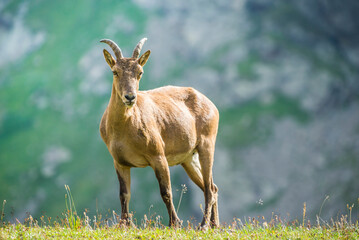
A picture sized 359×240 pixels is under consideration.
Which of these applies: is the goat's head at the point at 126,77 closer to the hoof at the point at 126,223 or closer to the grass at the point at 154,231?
the grass at the point at 154,231

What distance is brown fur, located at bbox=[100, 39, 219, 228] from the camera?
33.0 feet

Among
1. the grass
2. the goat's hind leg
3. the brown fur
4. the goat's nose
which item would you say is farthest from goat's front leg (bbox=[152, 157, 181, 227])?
the goat's nose

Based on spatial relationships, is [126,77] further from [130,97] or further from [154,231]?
[154,231]

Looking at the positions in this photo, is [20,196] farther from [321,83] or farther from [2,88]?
[321,83]

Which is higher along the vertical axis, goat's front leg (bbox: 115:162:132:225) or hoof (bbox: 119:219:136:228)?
goat's front leg (bbox: 115:162:132:225)

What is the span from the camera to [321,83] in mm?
83312

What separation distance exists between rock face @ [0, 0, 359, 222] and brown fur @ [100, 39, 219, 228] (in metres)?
52.5

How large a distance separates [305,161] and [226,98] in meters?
18.0

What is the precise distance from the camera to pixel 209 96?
80.9m

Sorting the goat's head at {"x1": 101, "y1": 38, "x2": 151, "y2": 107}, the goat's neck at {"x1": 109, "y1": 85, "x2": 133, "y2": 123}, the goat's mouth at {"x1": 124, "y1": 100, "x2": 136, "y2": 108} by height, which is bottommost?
the goat's neck at {"x1": 109, "y1": 85, "x2": 133, "y2": 123}

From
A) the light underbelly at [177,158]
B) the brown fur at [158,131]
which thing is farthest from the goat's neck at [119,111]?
the light underbelly at [177,158]

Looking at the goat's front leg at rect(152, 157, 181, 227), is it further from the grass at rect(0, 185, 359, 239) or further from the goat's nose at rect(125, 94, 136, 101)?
the goat's nose at rect(125, 94, 136, 101)

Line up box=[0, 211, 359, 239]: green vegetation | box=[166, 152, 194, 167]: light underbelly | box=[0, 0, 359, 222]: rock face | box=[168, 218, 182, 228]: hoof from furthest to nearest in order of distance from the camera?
1. box=[0, 0, 359, 222]: rock face
2. box=[166, 152, 194, 167]: light underbelly
3. box=[168, 218, 182, 228]: hoof
4. box=[0, 211, 359, 239]: green vegetation

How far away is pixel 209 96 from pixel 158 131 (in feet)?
231
